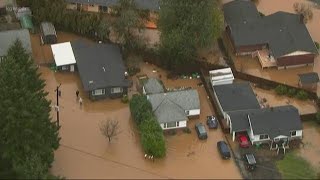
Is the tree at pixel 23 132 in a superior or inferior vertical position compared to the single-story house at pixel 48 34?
inferior

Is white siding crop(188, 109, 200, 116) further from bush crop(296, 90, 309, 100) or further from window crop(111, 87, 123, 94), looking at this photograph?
bush crop(296, 90, 309, 100)

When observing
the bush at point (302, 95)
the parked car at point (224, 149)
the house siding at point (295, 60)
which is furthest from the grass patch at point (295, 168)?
the house siding at point (295, 60)

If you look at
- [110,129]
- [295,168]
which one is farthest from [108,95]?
[295,168]

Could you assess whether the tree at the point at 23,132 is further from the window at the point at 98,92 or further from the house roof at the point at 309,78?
the house roof at the point at 309,78

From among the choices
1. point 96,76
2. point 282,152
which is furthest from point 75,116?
point 282,152

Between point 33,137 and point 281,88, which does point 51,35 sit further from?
point 281,88

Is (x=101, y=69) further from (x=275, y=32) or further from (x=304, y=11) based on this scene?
(x=304, y=11)

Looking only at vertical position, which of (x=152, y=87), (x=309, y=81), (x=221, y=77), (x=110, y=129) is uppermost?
(x=221, y=77)
